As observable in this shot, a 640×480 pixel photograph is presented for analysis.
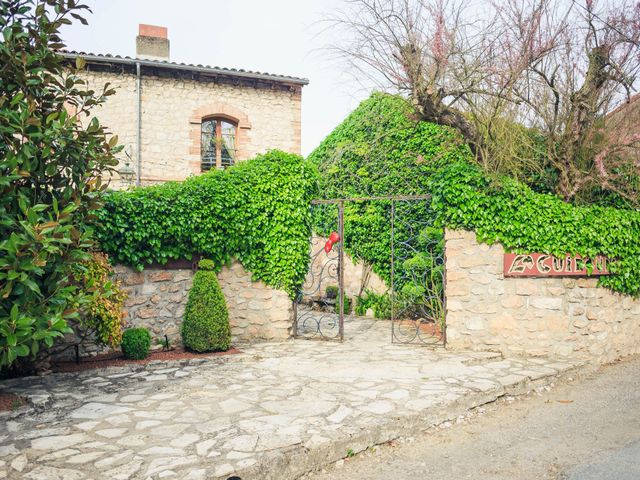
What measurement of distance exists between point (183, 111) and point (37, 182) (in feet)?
29.7

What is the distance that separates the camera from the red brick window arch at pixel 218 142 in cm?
1349

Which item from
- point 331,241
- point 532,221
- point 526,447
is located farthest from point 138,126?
point 526,447

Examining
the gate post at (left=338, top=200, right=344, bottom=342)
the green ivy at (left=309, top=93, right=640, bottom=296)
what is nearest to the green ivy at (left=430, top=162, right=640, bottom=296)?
the green ivy at (left=309, top=93, right=640, bottom=296)

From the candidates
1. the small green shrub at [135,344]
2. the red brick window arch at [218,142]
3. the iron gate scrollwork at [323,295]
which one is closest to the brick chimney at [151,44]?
the red brick window arch at [218,142]

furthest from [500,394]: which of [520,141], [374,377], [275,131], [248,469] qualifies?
[275,131]

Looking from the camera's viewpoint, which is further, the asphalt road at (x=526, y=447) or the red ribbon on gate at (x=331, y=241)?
the red ribbon on gate at (x=331, y=241)

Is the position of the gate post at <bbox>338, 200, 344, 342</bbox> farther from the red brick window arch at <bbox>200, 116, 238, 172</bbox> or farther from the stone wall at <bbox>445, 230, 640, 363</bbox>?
the red brick window arch at <bbox>200, 116, 238, 172</bbox>

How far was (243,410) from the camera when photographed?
451 centimetres

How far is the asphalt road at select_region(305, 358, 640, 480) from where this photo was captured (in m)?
3.58

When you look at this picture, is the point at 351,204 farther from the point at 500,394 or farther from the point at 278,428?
the point at 278,428

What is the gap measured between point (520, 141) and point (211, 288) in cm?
499

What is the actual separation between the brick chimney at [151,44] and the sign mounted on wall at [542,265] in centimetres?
1075

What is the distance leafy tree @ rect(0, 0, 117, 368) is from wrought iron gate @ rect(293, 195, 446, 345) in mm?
4026

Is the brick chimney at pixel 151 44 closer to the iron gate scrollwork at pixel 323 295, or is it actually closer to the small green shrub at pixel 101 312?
Result: the iron gate scrollwork at pixel 323 295
